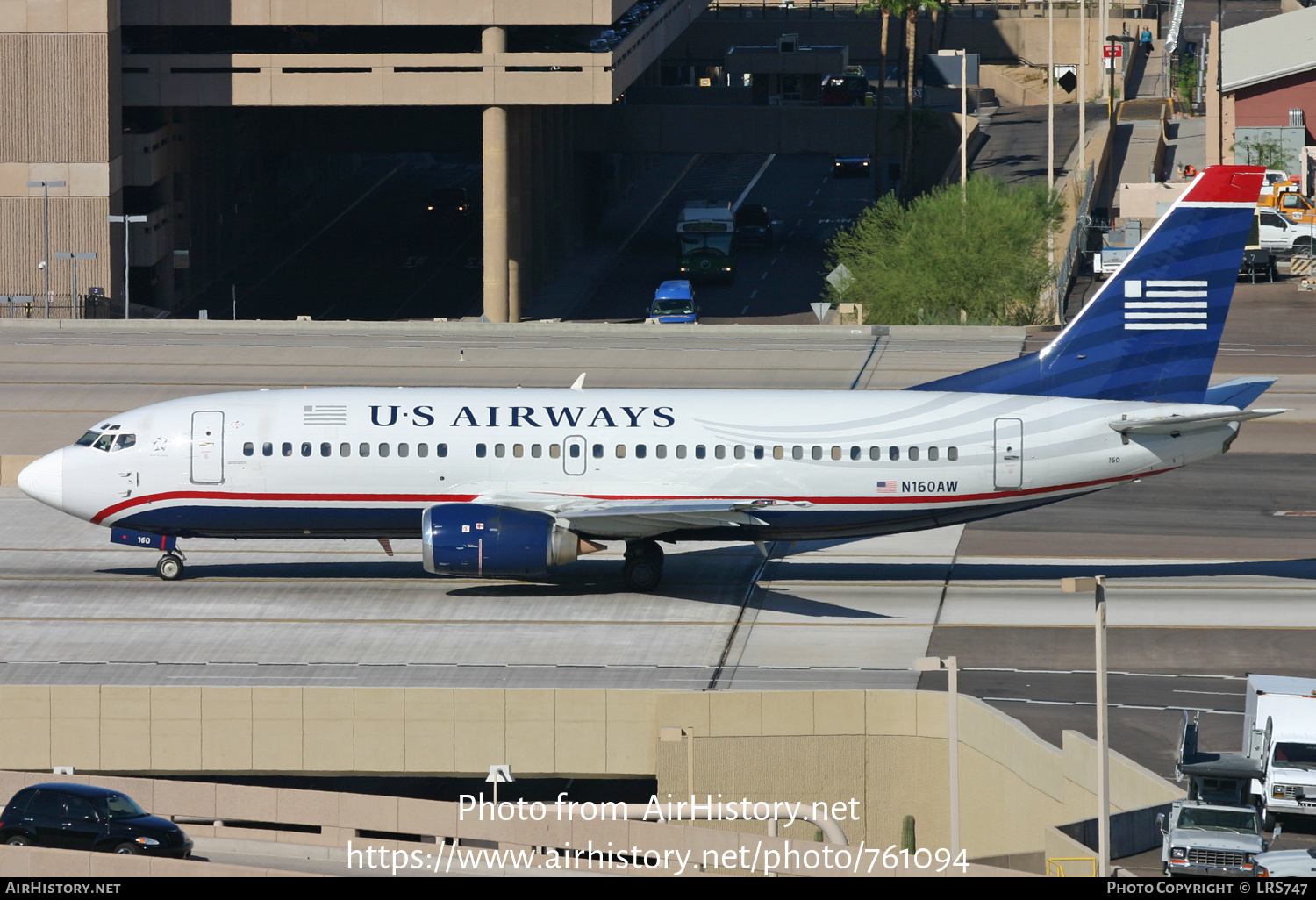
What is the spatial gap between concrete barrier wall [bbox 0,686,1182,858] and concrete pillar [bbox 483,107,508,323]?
65575mm

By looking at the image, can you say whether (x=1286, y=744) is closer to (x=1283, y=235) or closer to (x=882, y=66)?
(x=1283, y=235)

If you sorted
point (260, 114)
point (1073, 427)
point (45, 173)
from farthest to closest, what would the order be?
point (260, 114), point (45, 173), point (1073, 427)

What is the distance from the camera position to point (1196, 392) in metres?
43.4

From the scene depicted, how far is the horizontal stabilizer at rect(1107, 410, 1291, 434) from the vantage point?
41250mm

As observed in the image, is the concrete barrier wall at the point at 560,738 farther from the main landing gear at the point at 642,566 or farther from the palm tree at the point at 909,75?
the palm tree at the point at 909,75

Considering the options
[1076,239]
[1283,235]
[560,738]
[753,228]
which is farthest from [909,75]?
[560,738]

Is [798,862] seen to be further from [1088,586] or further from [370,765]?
[370,765]

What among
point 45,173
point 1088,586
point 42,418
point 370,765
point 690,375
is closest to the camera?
point 1088,586

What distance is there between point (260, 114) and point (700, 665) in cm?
9623

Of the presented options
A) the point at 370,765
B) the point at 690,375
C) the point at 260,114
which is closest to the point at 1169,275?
the point at 370,765

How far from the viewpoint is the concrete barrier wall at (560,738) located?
118ft

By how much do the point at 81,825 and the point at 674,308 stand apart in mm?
66638

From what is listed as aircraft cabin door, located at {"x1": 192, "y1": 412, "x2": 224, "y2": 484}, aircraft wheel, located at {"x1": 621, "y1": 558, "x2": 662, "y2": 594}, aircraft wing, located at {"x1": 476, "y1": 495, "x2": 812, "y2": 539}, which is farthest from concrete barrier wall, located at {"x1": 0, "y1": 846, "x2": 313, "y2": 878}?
aircraft wheel, located at {"x1": 621, "y1": 558, "x2": 662, "y2": 594}

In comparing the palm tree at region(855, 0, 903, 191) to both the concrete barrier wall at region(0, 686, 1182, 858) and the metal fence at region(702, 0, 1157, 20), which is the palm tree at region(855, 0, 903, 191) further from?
the concrete barrier wall at region(0, 686, 1182, 858)
